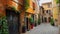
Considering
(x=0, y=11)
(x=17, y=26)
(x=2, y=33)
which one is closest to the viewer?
(x=2, y=33)

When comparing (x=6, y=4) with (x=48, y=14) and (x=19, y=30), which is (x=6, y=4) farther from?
(x=48, y=14)

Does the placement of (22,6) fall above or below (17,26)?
above

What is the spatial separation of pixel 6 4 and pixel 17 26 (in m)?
5.08

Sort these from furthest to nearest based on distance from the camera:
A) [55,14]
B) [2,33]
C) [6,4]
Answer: [55,14]
[6,4]
[2,33]

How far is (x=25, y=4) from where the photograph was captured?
1942cm

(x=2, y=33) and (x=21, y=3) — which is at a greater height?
(x=21, y=3)

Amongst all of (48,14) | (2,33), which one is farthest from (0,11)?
(48,14)

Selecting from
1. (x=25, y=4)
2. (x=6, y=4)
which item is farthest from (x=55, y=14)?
(x=6, y=4)

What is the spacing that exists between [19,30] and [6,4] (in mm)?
5942

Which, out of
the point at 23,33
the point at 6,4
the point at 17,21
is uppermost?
the point at 6,4

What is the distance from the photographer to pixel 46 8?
61031 millimetres

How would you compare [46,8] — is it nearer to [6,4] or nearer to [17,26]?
[17,26]

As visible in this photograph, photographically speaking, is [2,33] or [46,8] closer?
[2,33]

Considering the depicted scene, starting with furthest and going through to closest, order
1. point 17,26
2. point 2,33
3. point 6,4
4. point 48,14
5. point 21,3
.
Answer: point 48,14 → point 21,3 → point 17,26 → point 6,4 → point 2,33
